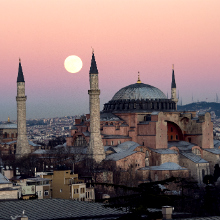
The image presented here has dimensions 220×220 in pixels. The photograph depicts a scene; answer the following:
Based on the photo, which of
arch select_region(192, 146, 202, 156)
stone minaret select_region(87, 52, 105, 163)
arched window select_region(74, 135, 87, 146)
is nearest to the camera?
stone minaret select_region(87, 52, 105, 163)

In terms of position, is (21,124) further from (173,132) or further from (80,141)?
(173,132)

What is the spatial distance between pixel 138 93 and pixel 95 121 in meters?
10.3

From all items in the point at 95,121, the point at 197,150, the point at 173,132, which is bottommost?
the point at 197,150

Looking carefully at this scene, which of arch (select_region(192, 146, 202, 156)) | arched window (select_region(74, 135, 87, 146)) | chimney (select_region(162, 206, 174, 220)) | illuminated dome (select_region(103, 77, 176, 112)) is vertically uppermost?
illuminated dome (select_region(103, 77, 176, 112))

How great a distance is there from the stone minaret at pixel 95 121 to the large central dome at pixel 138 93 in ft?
29.1

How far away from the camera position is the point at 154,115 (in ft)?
236

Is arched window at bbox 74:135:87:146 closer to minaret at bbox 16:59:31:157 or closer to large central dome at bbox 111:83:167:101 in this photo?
minaret at bbox 16:59:31:157

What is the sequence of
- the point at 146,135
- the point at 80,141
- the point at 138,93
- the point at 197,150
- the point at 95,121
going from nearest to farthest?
the point at 95,121
the point at 146,135
the point at 197,150
the point at 80,141
the point at 138,93

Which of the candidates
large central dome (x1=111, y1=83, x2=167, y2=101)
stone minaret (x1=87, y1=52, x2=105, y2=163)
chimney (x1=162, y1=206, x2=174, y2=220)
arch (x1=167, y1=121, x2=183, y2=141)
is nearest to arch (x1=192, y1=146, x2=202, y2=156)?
arch (x1=167, y1=121, x2=183, y2=141)

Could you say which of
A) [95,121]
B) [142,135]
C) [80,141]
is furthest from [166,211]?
[80,141]

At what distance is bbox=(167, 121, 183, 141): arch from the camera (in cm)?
7700

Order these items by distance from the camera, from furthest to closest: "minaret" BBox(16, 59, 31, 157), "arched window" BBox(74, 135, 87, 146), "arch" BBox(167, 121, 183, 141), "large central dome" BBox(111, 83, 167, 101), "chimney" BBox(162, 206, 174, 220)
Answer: "large central dome" BBox(111, 83, 167, 101)
"arch" BBox(167, 121, 183, 141)
"arched window" BBox(74, 135, 87, 146)
"minaret" BBox(16, 59, 31, 157)
"chimney" BBox(162, 206, 174, 220)

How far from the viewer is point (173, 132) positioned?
7706 cm

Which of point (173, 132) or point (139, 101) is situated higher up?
point (139, 101)
